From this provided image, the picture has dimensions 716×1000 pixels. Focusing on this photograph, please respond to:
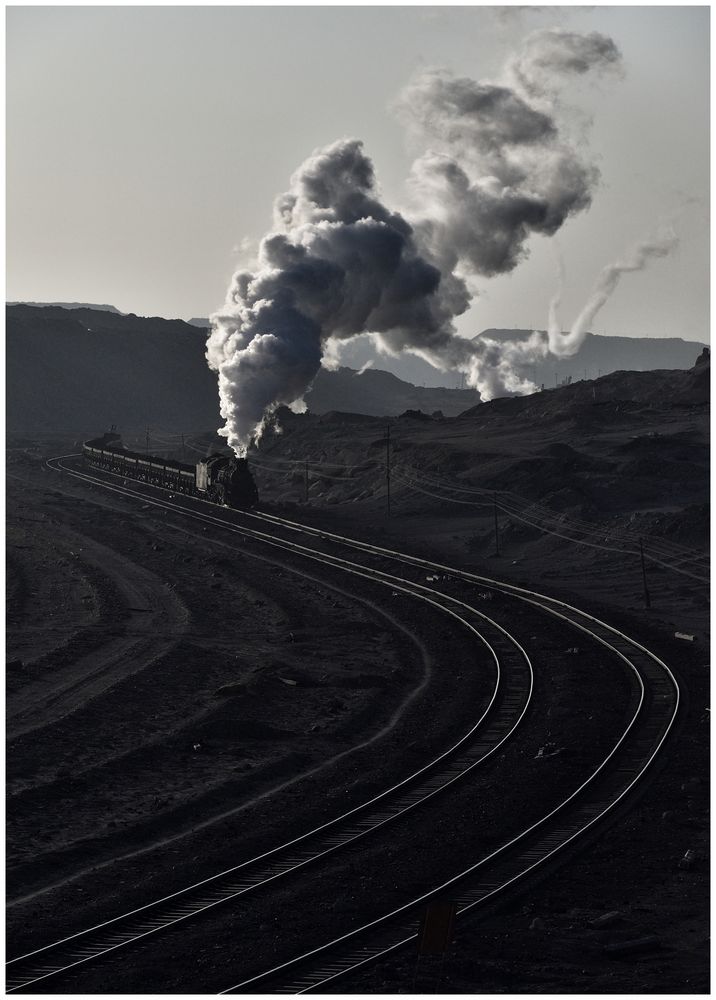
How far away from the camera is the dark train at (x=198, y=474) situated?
77312 millimetres

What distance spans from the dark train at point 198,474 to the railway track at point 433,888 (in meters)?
40.7

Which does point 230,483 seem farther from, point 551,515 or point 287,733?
point 287,733

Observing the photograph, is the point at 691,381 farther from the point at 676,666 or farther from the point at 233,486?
the point at 676,666

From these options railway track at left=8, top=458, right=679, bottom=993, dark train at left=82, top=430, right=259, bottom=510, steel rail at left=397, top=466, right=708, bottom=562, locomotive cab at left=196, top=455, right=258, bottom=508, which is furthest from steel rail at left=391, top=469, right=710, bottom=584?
railway track at left=8, top=458, right=679, bottom=993

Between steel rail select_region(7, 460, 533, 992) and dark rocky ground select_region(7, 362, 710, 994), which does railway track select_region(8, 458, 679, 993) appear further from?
dark rocky ground select_region(7, 362, 710, 994)

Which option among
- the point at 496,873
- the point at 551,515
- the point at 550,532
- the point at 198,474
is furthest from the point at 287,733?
the point at 198,474

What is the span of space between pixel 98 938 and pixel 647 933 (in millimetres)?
8906

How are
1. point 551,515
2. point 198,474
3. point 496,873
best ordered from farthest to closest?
1. point 198,474
2. point 551,515
3. point 496,873

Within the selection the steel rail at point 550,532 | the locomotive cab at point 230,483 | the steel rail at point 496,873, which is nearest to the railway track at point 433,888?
the steel rail at point 496,873

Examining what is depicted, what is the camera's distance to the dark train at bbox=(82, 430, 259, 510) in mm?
77312

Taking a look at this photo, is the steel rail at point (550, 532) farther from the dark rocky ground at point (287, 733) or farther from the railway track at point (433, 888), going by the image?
the railway track at point (433, 888)

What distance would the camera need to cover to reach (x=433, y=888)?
2080cm

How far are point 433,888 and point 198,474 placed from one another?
64.2m

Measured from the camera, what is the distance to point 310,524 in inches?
2800
